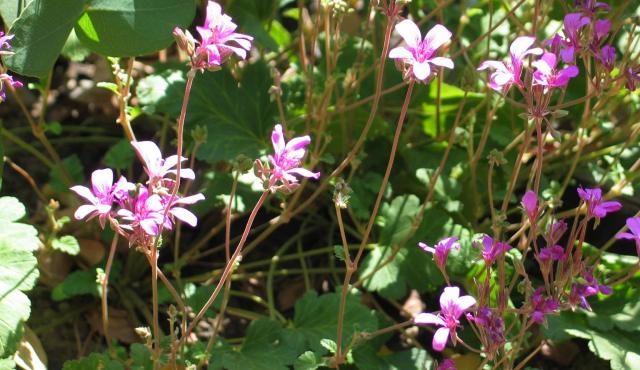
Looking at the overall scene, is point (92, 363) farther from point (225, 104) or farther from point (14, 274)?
point (225, 104)

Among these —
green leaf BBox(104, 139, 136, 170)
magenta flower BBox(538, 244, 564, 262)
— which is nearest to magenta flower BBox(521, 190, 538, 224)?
magenta flower BBox(538, 244, 564, 262)

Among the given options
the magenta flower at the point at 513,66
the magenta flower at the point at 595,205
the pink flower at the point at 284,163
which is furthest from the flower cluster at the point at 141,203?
the magenta flower at the point at 595,205

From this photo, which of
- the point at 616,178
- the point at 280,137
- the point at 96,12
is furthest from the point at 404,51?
the point at 616,178

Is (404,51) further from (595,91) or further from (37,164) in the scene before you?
(37,164)

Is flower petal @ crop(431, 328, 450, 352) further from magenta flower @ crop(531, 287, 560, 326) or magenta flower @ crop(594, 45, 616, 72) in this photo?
magenta flower @ crop(594, 45, 616, 72)

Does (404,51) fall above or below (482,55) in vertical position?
above
